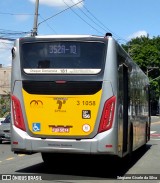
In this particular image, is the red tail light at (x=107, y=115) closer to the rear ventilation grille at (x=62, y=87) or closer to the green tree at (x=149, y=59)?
the rear ventilation grille at (x=62, y=87)

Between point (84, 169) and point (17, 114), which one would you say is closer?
point (17, 114)

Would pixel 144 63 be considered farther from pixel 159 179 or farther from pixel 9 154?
pixel 159 179

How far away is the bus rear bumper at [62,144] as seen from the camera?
1121 centimetres

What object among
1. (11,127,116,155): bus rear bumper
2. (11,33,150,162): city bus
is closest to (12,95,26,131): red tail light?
(11,33,150,162): city bus

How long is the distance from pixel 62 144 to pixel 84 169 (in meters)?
2.20

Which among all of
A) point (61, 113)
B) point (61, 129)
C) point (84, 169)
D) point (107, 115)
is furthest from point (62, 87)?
point (84, 169)

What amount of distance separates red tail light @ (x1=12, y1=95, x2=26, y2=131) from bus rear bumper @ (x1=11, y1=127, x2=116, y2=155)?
0.12 metres

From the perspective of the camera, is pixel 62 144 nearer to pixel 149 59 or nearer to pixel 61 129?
pixel 61 129

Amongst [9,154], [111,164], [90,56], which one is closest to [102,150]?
[90,56]

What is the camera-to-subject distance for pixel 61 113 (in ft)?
37.9

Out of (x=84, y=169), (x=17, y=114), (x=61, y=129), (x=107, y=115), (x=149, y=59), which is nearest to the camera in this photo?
(x=107, y=115)

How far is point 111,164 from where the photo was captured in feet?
48.4

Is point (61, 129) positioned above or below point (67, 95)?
below

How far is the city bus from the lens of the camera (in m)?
11.4
